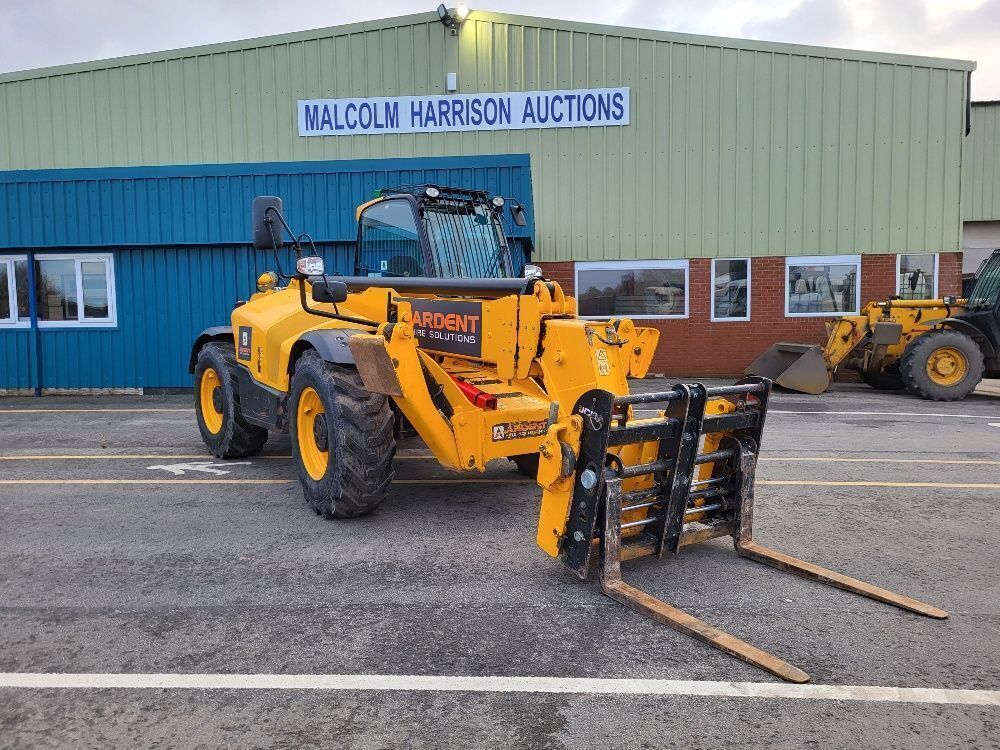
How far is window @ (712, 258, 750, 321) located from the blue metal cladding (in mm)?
4604

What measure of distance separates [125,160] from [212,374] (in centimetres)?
1121

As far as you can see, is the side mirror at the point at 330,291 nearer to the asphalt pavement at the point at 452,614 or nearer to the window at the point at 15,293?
the asphalt pavement at the point at 452,614

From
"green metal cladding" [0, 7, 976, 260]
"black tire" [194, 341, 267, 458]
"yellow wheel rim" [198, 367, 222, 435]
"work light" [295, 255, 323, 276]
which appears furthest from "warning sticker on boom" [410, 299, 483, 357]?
"green metal cladding" [0, 7, 976, 260]

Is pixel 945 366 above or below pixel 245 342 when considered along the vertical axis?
below

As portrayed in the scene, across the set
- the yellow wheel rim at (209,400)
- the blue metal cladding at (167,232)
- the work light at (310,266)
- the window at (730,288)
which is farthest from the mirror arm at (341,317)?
the window at (730,288)

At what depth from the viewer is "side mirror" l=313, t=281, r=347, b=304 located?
595cm

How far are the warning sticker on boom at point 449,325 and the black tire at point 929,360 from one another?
10.5 meters

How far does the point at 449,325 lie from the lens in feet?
18.9

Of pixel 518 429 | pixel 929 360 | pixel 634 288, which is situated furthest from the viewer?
pixel 634 288

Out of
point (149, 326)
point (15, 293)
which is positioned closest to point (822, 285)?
point (149, 326)

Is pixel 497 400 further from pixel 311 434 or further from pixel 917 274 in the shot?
pixel 917 274

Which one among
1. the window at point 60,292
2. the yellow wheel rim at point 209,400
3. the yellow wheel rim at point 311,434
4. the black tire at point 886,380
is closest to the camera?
the yellow wheel rim at point 311,434

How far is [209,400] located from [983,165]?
2328cm

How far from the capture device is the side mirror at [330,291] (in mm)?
5953
